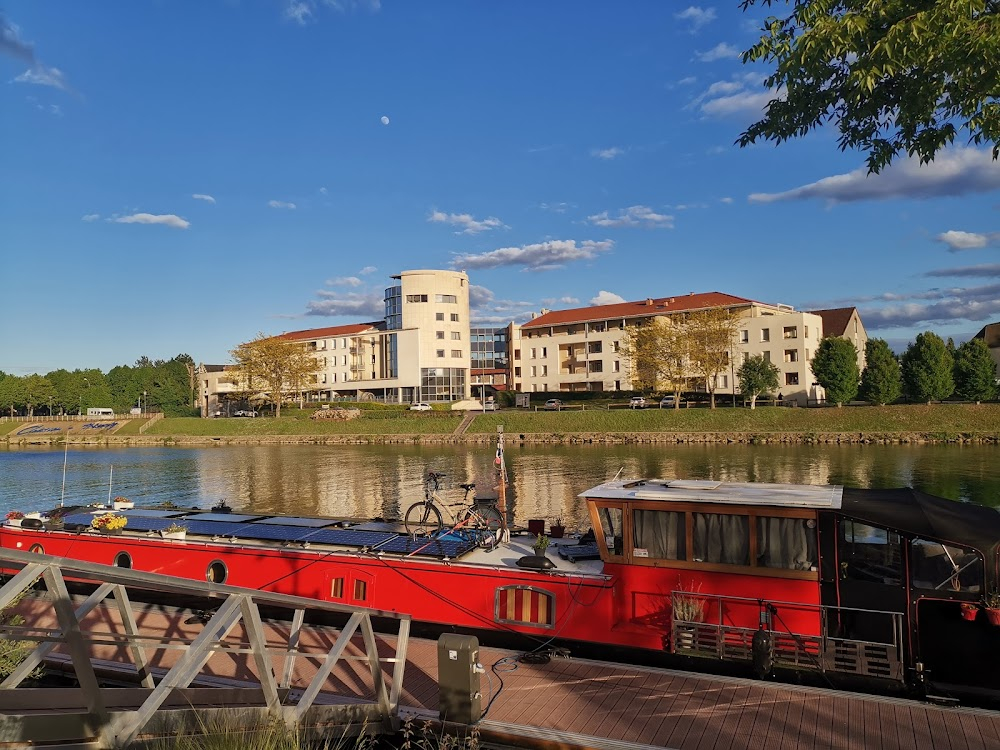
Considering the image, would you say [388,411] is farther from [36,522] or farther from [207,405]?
[36,522]

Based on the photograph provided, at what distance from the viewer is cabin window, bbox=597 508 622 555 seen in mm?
12594

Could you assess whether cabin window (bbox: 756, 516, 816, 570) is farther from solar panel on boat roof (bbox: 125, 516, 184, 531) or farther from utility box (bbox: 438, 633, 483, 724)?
solar panel on boat roof (bbox: 125, 516, 184, 531)

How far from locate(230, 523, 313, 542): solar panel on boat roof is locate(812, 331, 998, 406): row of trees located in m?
66.6

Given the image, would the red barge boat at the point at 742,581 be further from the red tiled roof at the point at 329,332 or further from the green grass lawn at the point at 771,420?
the red tiled roof at the point at 329,332

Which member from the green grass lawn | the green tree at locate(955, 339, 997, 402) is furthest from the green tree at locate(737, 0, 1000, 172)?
the green tree at locate(955, 339, 997, 402)

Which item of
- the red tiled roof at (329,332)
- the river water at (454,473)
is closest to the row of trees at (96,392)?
the red tiled roof at (329,332)

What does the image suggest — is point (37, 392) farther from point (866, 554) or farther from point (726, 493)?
point (866, 554)

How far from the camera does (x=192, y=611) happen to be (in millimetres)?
15195

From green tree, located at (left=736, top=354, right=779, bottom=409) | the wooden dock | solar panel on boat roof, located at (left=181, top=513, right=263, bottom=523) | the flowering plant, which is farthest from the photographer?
green tree, located at (left=736, top=354, right=779, bottom=409)

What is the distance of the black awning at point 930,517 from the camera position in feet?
32.6

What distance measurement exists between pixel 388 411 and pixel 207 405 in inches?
2085

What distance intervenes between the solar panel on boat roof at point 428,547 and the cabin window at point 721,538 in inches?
207

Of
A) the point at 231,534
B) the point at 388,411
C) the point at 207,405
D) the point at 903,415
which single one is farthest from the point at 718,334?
the point at 207,405

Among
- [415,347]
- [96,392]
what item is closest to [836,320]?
[415,347]
